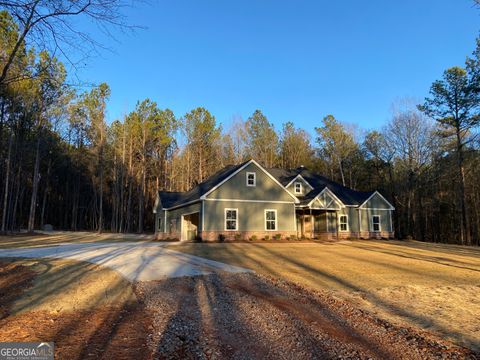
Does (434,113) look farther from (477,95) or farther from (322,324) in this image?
(322,324)

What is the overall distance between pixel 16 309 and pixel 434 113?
33.0 m

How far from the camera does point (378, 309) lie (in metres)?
6.66

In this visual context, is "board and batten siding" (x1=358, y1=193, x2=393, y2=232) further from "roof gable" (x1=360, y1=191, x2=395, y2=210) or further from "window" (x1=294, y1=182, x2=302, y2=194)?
"window" (x1=294, y1=182, x2=302, y2=194)

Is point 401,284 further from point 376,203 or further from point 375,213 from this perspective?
point 376,203

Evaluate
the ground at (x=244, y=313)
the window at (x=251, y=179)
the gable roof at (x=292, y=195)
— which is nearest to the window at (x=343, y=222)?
the gable roof at (x=292, y=195)

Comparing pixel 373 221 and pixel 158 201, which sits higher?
pixel 158 201

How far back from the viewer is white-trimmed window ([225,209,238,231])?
74.4ft

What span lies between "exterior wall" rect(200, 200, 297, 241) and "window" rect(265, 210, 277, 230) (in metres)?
0.23

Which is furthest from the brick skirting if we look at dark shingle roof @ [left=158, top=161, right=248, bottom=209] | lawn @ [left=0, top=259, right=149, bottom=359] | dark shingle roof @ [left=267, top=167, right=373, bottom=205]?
lawn @ [left=0, top=259, right=149, bottom=359]

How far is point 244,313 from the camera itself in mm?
5961

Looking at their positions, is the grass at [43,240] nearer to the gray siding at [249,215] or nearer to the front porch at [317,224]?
the gray siding at [249,215]

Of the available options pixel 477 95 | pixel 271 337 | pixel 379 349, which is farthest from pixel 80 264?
pixel 477 95

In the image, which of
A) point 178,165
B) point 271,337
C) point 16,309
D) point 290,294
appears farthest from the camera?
point 178,165

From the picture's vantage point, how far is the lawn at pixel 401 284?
6082mm
